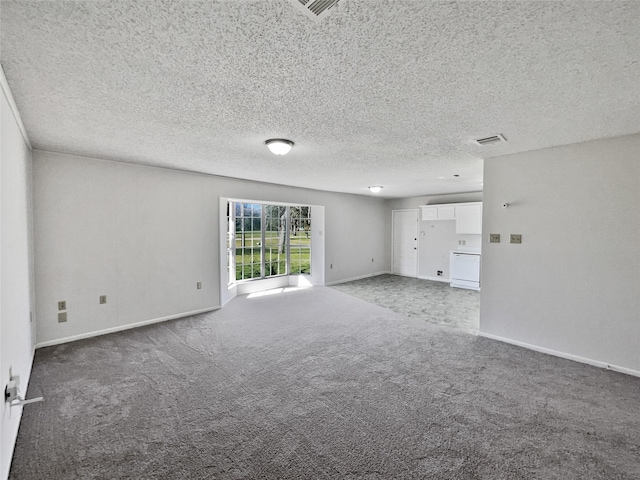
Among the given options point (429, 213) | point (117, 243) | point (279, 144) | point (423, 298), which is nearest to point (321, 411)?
point (279, 144)

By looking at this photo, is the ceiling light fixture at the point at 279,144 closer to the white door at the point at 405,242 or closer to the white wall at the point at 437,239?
the white wall at the point at 437,239

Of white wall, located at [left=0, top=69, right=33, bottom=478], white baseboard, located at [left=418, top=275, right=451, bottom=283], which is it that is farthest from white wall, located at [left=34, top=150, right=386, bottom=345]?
white baseboard, located at [left=418, top=275, right=451, bottom=283]

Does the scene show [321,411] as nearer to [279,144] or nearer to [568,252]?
[279,144]

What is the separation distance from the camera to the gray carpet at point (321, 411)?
66.9 inches

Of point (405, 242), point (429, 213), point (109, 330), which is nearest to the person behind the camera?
point (109, 330)

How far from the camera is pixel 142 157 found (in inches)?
145

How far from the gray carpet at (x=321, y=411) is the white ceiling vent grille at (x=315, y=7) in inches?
92.5

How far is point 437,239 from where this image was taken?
7652mm

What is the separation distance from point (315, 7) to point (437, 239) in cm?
730

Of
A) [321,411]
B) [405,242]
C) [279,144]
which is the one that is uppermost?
[279,144]

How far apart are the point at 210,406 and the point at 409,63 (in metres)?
2.78

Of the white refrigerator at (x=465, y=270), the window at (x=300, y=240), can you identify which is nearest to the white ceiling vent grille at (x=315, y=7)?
the window at (x=300, y=240)

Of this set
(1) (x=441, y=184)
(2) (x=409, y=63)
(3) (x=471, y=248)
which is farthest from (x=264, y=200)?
(3) (x=471, y=248)

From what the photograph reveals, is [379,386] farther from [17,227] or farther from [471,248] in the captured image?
[471,248]
